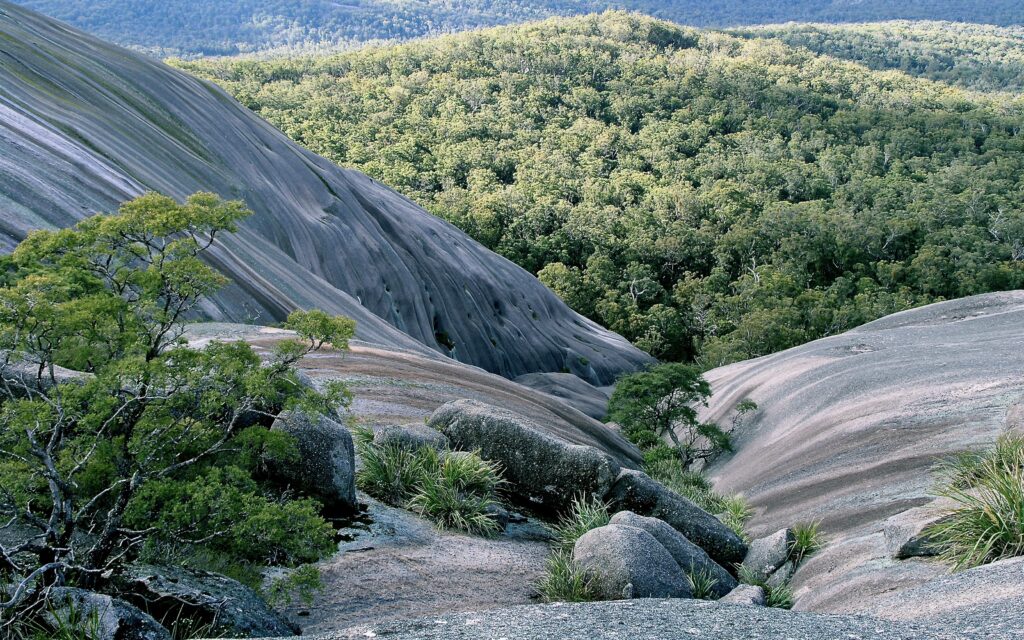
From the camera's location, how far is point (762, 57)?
16525 centimetres

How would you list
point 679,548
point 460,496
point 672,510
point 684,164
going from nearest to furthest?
1. point 679,548
2. point 460,496
3. point 672,510
4. point 684,164

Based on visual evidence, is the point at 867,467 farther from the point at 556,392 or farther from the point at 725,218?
the point at 725,218

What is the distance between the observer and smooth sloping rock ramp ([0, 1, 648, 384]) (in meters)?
19.7

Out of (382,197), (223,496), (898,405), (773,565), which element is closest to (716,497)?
(898,405)

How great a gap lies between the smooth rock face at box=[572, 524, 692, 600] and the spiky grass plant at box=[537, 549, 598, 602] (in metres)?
0.10

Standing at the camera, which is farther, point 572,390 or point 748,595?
point 572,390

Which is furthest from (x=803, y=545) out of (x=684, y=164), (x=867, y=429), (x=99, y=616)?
(x=684, y=164)

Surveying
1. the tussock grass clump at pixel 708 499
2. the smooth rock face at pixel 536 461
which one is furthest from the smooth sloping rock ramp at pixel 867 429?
the smooth rock face at pixel 536 461

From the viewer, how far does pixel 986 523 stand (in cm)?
945

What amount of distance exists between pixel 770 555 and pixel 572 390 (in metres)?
25.0

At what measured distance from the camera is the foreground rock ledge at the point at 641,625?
666 cm

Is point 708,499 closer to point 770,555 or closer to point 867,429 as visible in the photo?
point 867,429

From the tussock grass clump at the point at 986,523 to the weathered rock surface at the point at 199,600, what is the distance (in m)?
7.64

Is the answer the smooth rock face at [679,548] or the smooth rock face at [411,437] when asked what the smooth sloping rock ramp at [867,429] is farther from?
the smooth rock face at [411,437]
